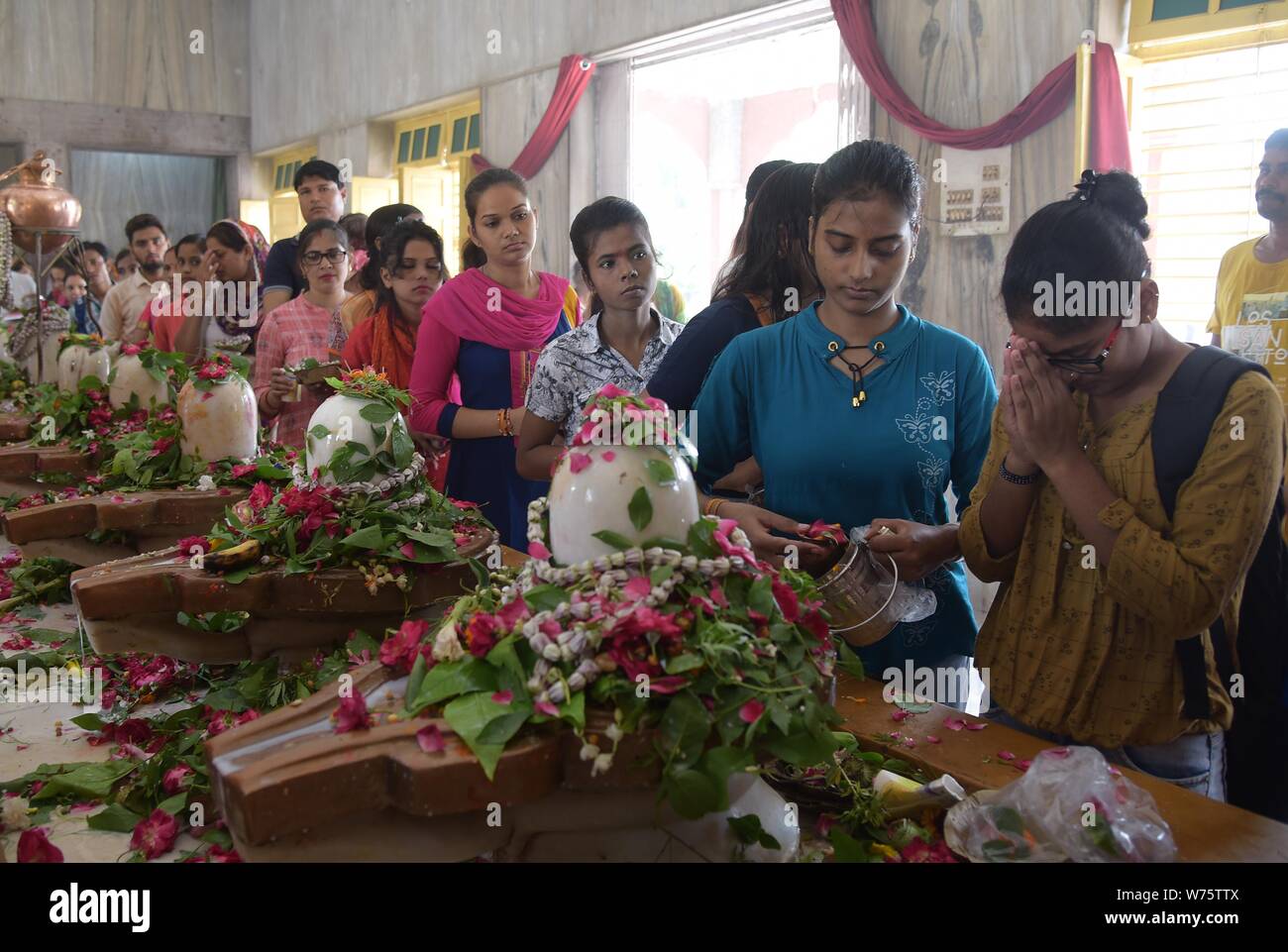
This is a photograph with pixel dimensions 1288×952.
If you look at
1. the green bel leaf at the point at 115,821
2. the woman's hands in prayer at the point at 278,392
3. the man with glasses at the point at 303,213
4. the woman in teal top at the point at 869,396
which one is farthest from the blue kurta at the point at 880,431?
the man with glasses at the point at 303,213

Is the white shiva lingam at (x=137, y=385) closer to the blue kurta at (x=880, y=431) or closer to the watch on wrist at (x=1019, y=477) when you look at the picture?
the blue kurta at (x=880, y=431)

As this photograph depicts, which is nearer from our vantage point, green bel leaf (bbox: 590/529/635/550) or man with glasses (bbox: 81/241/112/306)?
green bel leaf (bbox: 590/529/635/550)

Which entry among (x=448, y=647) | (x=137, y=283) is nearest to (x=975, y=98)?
(x=448, y=647)

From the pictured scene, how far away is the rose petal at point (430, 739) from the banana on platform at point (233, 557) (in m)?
0.77

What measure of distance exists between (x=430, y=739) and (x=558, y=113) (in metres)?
5.82

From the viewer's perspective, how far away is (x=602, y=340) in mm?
2555

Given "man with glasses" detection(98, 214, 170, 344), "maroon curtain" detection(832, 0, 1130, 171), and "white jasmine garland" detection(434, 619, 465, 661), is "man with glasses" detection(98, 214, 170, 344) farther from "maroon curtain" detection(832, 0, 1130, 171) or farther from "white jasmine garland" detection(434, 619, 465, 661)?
"white jasmine garland" detection(434, 619, 465, 661)

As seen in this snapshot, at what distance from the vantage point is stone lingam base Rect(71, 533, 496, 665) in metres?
1.72

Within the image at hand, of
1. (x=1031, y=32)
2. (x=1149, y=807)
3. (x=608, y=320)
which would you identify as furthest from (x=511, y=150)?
(x=1149, y=807)

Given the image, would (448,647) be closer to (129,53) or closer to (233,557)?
(233,557)

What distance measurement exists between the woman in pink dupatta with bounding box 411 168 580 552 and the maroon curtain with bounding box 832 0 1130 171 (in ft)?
6.49

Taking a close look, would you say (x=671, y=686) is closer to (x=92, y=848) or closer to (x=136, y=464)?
(x=92, y=848)

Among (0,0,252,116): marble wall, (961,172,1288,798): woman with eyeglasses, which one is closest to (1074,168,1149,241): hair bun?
(961,172,1288,798): woman with eyeglasses

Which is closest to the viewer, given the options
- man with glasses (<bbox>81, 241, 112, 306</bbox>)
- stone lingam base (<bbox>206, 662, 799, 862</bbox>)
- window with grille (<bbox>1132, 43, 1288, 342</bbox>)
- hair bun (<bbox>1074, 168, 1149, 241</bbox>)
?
stone lingam base (<bbox>206, 662, 799, 862</bbox>)
